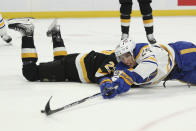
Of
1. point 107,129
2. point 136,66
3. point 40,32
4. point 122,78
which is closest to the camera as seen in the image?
point 107,129

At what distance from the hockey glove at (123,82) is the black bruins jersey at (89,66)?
223 mm

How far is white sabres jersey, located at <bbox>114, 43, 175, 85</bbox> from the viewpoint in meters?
2.05

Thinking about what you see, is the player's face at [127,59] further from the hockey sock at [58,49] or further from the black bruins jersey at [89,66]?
the hockey sock at [58,49]

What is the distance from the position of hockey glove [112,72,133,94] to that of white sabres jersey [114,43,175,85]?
0.02m

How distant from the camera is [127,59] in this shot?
2.17 meters

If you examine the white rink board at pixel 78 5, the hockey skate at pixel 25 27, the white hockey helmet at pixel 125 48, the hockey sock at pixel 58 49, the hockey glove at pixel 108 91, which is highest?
the hockey skate at pixel 25 27

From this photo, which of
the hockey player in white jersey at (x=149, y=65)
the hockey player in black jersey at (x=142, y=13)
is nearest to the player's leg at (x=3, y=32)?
the hockey player in black jersey at (x=142, y=13)

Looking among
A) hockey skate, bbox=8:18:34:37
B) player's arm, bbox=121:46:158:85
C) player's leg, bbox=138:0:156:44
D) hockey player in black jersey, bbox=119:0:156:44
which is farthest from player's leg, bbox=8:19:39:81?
player's leg, bbox=138:0:156:44

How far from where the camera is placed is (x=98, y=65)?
2.39 metres

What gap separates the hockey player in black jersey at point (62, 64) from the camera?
2.35 metres

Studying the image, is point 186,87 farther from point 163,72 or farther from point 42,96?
point 42,96

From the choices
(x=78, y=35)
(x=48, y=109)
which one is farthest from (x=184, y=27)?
(x=48, y=109)

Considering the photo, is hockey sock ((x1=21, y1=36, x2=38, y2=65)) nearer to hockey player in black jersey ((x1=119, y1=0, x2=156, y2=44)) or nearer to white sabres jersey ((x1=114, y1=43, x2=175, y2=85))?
white sabres jersey ((x1=114, y1=43, x2=175, y2=85))

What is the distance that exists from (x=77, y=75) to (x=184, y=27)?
3.68 m
